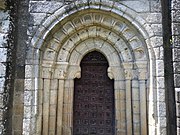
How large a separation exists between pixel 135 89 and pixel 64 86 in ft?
4.37

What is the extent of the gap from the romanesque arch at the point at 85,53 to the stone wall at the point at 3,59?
454 millimetres

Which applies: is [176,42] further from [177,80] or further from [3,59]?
[3,59]

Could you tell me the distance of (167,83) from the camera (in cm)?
361

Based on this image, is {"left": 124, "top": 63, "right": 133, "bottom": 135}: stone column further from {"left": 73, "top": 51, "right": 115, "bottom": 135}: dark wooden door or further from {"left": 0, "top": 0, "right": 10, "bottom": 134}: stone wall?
{"left": 0, "top": 0, "right": 10, "bottom": 134}: stone wall

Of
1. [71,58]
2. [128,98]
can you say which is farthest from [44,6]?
[128,98]

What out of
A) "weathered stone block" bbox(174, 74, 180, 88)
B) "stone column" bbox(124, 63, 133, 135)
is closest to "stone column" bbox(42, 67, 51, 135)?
"stone column" bbox(124, 63, 133, 135)

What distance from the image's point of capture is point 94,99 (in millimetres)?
4242

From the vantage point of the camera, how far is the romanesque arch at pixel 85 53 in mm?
3828

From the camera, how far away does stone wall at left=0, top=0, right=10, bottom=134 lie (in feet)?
11.6

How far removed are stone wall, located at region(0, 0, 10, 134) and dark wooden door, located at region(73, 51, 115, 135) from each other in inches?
51.5

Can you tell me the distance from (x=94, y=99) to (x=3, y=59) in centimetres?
184

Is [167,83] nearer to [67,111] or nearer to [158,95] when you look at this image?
[158,95]

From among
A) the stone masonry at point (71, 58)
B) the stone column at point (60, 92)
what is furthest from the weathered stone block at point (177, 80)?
the stone column at point (60, 92)

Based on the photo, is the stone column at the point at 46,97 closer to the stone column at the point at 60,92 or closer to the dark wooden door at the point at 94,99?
the stone column at the point at 60,92
